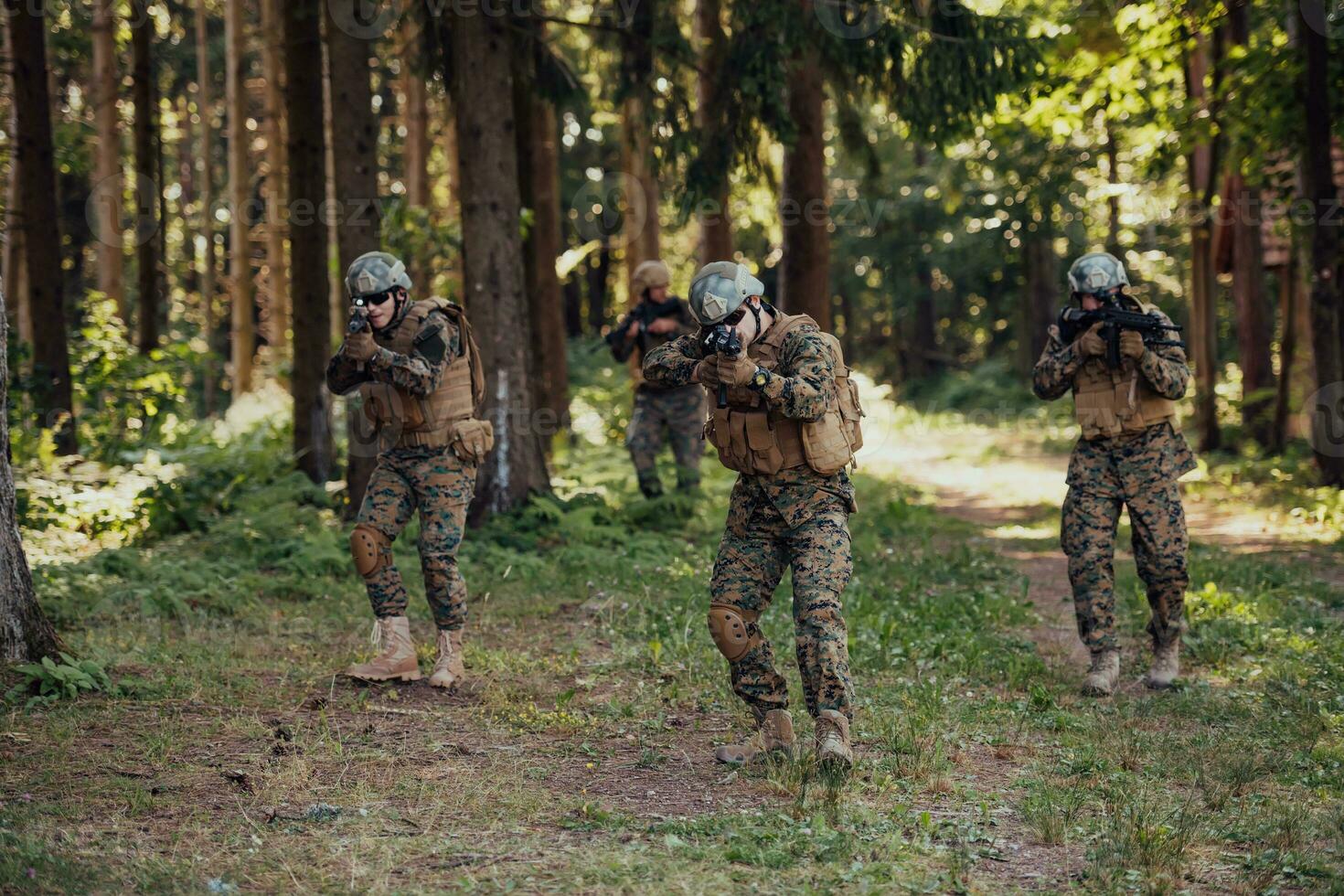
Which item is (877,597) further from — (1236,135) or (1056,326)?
(1236,135)

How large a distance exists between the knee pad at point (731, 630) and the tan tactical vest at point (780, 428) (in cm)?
58

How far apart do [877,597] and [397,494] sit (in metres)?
3.61

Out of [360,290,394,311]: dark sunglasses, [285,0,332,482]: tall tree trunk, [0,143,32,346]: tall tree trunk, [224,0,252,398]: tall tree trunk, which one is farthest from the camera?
[224,0,252,398]: tall tree trunk

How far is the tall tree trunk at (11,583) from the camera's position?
601cm

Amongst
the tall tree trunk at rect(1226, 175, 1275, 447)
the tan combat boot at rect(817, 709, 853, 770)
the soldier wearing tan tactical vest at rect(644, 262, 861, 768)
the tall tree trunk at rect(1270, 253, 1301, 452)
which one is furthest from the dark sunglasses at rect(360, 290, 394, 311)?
the tall tree trunk at rect(1226, 175, 1275, 447)

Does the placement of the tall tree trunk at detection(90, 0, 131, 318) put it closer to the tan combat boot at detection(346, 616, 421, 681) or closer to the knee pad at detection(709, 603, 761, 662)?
the tan combat boot at detection(346, 616, 421, 681)

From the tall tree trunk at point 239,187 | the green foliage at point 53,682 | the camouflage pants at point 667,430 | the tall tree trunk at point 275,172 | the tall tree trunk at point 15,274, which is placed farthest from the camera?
the tall tree trunk at point 239,187

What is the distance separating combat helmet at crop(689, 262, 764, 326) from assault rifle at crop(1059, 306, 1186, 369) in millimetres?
2555

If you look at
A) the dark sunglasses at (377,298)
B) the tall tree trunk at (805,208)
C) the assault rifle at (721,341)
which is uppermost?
the tall tree trunk at (805,208)

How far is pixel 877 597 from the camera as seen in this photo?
29.9 ft

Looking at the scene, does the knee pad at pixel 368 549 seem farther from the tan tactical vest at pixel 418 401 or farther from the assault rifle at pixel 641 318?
the assault rifle at pixel 641 318

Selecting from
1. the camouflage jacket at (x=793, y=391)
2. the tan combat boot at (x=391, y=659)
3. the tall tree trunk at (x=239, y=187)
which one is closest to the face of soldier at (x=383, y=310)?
the tan combat boot at (x=391, y=659)

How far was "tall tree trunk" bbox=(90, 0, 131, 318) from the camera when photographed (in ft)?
63.5

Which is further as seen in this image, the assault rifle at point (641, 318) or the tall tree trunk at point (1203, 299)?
the tall tree trunk at point (1203, 299)
